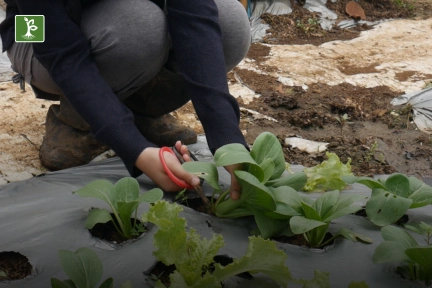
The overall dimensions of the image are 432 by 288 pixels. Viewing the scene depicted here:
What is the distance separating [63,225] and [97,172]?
434 mm

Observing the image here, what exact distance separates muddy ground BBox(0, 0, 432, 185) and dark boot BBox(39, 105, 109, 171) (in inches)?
3.3

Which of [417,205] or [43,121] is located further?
[43,121]

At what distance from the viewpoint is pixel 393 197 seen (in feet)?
4.38

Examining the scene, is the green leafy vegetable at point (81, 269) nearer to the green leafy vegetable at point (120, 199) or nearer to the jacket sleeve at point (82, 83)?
the green leafy vegetable at point (120, 199)

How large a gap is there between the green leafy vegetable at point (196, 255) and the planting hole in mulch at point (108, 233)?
0.76 feet

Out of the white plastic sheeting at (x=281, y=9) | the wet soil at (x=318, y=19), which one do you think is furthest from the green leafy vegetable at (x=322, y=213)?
the white plastic sheeting at (x=281, y=9)

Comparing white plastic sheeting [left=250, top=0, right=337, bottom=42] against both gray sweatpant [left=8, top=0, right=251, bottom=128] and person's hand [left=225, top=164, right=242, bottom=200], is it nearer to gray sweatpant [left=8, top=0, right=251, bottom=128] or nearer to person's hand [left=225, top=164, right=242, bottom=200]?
gray sweatpant [left=8, top=0, right=251, bottom=128]

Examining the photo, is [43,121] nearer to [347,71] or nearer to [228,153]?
[228,153]

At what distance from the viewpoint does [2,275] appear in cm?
120

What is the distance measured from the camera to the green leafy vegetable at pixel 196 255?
41.4 inches

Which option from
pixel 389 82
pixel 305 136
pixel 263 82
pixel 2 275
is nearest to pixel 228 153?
pixel 2 275

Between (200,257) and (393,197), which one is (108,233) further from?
(393,197)

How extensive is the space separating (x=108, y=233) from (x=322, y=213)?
53 cm

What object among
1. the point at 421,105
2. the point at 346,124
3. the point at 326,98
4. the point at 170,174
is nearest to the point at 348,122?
the point at 346,124
